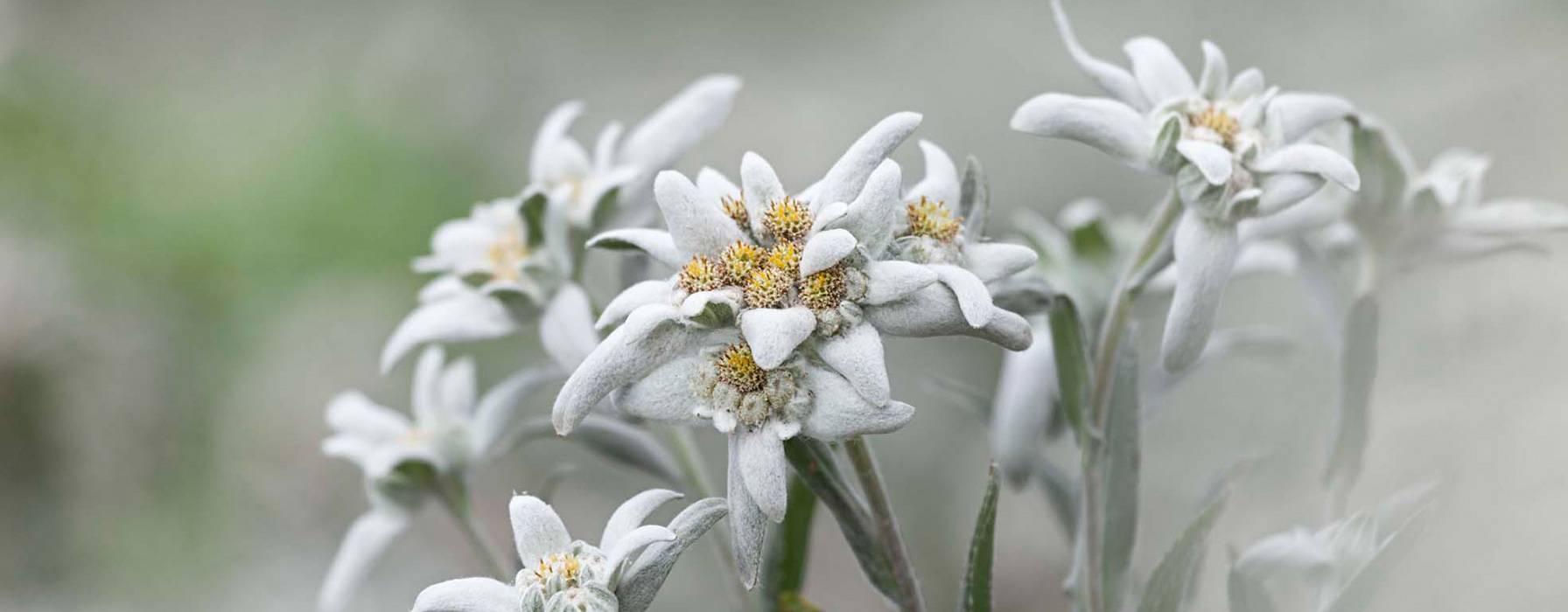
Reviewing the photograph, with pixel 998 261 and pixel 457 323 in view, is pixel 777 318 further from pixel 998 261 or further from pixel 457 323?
pixel 457 323

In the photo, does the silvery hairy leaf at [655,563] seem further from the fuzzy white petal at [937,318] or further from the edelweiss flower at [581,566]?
the fuzzy white petal at [937,318]

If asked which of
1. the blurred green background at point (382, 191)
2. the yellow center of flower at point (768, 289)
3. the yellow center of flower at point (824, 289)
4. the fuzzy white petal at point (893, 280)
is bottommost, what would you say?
the fuzzy white petal at point (893, 280)

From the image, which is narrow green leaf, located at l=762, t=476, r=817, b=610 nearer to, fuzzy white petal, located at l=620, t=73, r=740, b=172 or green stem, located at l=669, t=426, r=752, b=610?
green stem, located at l=669, t=426, r=752, b=610

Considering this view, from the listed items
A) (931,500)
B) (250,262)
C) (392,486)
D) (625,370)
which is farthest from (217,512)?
(625,370)

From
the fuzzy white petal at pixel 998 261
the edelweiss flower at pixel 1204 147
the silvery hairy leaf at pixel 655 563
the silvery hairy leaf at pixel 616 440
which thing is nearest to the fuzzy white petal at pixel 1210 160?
the edelweiss flower at pixel 1204 147

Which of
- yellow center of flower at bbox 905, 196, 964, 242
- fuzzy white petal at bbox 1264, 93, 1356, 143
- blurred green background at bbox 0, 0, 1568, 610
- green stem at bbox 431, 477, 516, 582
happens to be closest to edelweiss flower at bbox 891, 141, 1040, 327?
yellow center of flower at bbox 905, 196, 964, 242

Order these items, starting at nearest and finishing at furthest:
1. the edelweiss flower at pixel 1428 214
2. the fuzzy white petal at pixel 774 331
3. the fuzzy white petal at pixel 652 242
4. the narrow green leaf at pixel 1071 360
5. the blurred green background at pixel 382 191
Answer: the fuzzy white petal at pixel 774 331, the fuzzy white petal at pixel 652 242, the narrow green leaf at pixel 1071 360, the edelweiss flower at pixel 1428 214, the blurred green background at pixel 382 191
